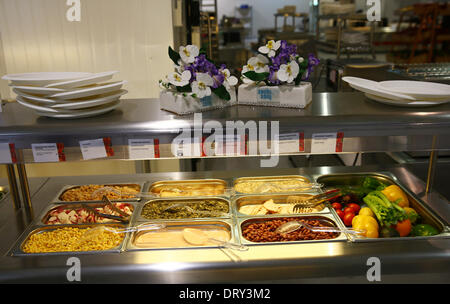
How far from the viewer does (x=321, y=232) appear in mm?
1631

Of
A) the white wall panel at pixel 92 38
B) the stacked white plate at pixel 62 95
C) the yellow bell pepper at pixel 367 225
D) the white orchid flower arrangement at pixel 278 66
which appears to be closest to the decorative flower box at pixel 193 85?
the white orchid flower arrangement at pixel 278 66

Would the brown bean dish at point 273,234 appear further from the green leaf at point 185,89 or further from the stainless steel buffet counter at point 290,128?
the green leaf at point 185,89

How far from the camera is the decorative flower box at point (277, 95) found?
58.3 inches

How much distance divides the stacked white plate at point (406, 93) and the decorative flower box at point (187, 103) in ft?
1.87

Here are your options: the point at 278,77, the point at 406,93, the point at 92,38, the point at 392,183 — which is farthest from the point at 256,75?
the point at 92,38

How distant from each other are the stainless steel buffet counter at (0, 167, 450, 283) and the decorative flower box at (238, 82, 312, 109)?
0.58 meters

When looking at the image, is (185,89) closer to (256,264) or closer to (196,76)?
(196,76)

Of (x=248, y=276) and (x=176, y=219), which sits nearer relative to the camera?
(x=248, y=276)

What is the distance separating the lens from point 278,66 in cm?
149

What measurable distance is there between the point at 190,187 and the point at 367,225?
36.5 inches

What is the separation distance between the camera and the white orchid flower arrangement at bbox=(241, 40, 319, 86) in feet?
4.80

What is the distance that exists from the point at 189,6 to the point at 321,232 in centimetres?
252

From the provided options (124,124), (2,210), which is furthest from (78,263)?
(2,210)
